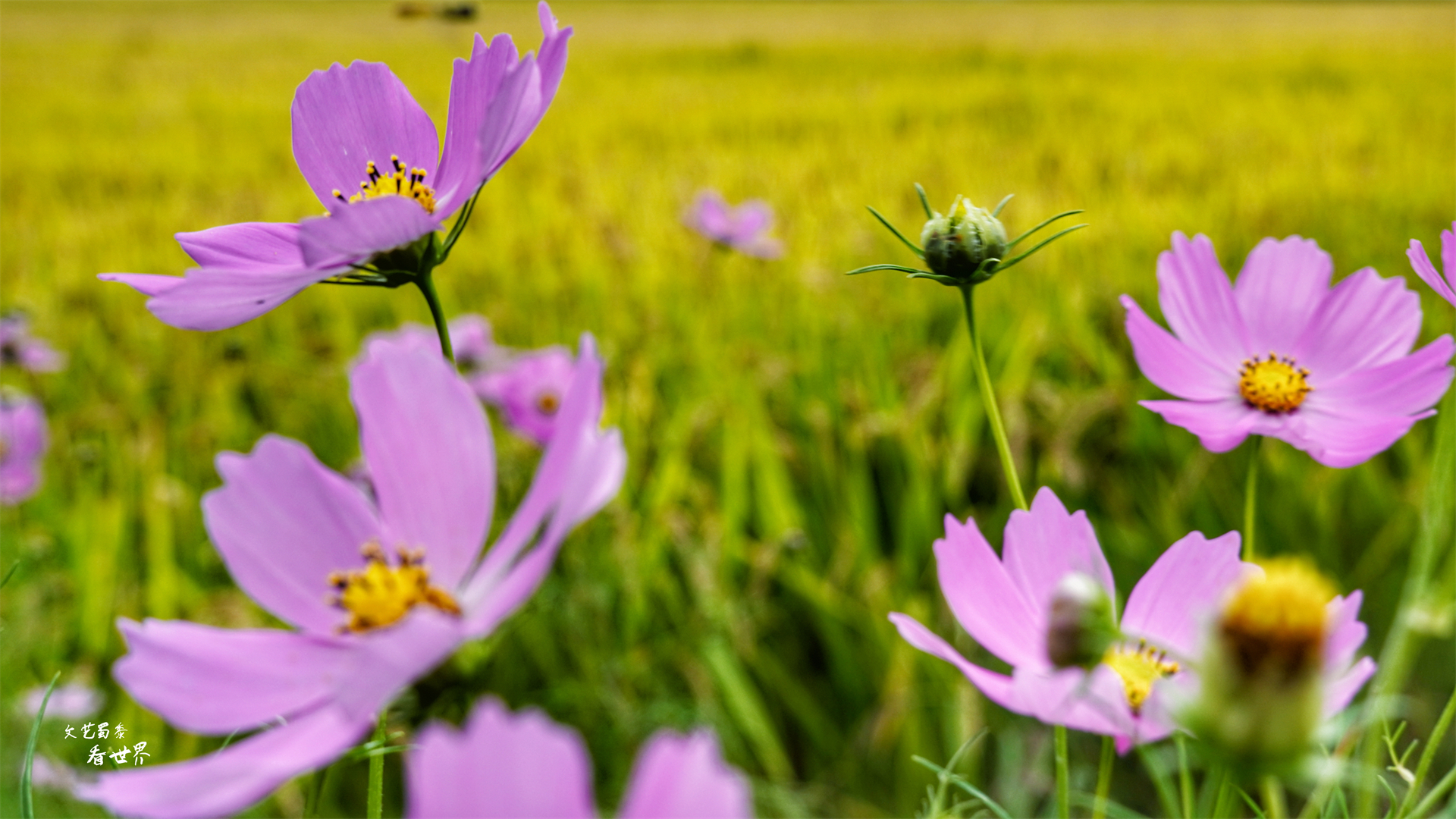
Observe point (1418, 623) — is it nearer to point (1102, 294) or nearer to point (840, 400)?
point (840, 400)

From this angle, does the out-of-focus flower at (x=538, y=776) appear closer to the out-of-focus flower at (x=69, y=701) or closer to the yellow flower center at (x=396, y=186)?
the yellow flower center at (x=396, y=186)

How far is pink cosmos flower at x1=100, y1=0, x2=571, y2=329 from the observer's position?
204 mm

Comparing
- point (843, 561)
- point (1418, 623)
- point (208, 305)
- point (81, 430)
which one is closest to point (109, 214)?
point (81, 430)

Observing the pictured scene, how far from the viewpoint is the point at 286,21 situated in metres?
5.37

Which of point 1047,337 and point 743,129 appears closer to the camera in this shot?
point 1047,337

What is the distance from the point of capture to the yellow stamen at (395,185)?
10.9 inches

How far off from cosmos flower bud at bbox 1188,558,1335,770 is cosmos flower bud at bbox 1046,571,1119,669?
2cm

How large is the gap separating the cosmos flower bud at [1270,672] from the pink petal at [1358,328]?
0.22 metres

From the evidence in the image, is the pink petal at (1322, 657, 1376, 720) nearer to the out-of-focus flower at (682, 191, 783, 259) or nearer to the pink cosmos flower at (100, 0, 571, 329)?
the pink cosmos flower at (100, 0, 571, 329)

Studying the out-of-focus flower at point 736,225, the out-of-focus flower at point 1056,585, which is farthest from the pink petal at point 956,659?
the out-of-focus flower at point 736,225

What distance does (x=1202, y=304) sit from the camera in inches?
12.3

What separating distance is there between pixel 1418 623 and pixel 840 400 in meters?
0.94

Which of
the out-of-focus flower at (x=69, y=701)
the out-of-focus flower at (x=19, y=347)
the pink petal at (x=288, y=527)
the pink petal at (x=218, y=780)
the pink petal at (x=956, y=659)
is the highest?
the out-of-focus flower at (x=19, y=347)

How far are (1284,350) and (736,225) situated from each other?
3.70 ft
